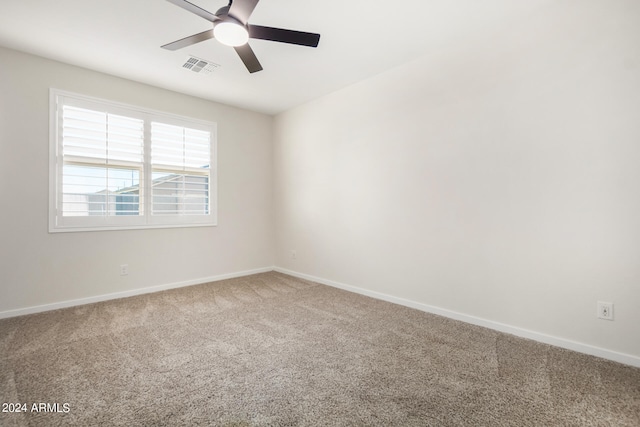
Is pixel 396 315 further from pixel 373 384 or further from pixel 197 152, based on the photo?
pixel 197 152

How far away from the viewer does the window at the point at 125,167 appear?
3201 mm

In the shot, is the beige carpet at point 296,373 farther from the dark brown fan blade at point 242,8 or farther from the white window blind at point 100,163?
the dark brown fan blade at point 242,8

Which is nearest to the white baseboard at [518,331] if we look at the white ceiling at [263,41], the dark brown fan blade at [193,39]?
the white ceiling at [263,41]

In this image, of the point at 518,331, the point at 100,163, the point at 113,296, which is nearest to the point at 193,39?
the point at 100,163

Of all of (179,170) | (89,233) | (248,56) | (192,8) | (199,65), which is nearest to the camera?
(192,8)

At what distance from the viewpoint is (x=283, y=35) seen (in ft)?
7.02

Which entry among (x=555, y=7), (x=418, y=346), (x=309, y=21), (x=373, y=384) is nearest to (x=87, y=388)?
(x=373, y=384)

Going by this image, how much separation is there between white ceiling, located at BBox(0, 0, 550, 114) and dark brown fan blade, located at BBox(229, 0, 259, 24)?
0.39 meters

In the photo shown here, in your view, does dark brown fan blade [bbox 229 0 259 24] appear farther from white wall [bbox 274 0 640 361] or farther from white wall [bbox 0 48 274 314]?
white wall [bbox 0 48 274 314]

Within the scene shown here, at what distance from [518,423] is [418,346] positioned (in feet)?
2.80

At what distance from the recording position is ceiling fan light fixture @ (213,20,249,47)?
2.02m

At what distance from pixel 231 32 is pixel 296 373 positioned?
2.40 m

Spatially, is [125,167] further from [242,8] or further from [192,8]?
[242,8]

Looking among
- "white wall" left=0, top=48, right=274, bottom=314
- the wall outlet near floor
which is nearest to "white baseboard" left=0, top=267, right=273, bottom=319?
"white wall" left=0, top=48, right=274, bottom=314
